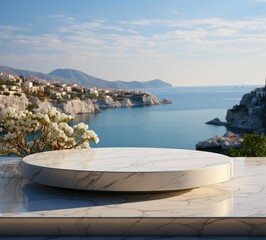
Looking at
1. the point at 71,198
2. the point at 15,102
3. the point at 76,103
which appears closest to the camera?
the point at 71,198

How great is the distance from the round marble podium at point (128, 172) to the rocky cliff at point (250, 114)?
155 feet

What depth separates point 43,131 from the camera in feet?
17.4

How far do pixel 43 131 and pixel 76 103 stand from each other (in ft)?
231

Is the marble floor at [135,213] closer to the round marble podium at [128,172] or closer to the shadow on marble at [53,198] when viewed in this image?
the shadow on marble at [53,198]

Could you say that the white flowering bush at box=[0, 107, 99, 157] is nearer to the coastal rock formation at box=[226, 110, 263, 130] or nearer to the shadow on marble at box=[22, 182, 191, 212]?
the shadow on marble at box=[22, 182, 191, 212]

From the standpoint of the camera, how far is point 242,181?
13.7 feet

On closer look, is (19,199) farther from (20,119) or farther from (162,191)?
(20,119)

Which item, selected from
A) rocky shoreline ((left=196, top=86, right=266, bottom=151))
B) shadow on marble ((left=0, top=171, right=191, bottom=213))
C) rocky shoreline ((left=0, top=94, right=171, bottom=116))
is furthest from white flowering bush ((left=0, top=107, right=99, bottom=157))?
rocky shoreline ((left=196, top=86, right=266, bottom=151))

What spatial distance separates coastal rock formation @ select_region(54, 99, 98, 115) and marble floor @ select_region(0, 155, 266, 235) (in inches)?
2558

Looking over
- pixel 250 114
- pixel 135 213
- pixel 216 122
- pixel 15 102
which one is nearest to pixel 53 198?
pixel 135 213

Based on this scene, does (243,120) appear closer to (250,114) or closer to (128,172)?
(250,114)

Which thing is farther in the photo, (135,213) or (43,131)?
(43,131)

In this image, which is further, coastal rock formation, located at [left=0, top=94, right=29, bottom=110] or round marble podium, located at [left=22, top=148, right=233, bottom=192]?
coastal rock formation, located at [left=0, top=94, right=29, bottom=110]

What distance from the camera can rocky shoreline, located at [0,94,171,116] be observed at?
181ft
